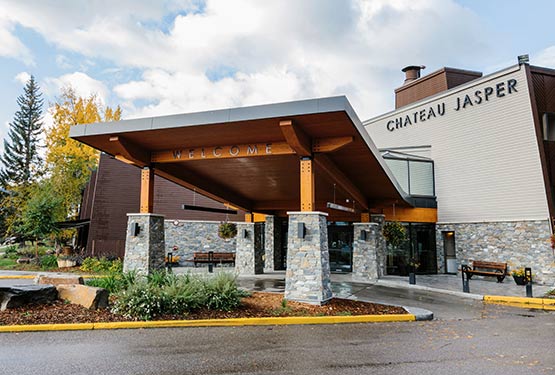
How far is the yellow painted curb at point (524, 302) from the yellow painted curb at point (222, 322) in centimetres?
496

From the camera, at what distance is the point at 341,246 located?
18781mm

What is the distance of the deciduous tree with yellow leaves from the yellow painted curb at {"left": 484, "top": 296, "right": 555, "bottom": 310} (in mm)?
22500

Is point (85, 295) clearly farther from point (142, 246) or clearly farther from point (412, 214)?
point (412, 214)

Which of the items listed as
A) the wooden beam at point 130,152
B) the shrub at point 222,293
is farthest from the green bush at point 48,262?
the shrub at point 222,293

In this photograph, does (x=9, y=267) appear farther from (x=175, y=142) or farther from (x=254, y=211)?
(x=175, y=142)

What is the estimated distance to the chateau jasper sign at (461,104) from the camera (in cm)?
1658

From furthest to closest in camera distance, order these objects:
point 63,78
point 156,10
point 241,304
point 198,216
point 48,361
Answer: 1. point 63,78
2. point 198,216
3. point 156,10
4. point 241,304
5. point 48,361

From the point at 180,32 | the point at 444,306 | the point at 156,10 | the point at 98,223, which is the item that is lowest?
the point at 444,306

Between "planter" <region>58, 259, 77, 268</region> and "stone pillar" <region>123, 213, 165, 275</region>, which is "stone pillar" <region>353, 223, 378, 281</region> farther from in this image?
"planter" <region>58, 259, 77, 268</region>

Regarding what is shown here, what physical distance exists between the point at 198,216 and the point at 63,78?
1375 centimetres

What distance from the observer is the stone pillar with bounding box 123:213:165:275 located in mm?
9766

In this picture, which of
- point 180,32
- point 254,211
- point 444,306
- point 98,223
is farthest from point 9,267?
point 444,306

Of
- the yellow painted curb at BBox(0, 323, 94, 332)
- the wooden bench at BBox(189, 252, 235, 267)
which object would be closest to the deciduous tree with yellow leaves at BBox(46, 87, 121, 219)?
the wooden bench at BBox(189, 252, 235, 267)

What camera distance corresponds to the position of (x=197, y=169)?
1180 cm
